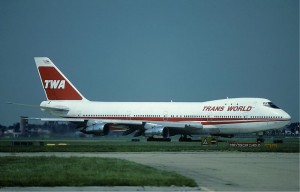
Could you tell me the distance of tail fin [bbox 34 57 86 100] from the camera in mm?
74438

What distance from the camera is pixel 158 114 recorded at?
66.5 metres

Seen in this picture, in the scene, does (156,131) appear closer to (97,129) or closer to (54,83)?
(97,129)

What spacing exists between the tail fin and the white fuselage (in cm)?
433

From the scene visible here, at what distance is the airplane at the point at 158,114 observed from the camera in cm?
6181

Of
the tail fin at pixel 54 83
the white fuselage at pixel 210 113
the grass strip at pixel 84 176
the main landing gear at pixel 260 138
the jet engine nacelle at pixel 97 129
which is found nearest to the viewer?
the grass strip at pixel 84 176

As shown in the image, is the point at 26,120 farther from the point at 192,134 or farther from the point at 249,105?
the point at 249,105

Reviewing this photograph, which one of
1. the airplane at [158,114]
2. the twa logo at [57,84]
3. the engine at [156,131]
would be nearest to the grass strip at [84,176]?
the engine at [156,131]

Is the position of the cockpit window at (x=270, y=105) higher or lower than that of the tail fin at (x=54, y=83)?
lower

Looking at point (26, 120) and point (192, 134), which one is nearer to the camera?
point (192, 134)

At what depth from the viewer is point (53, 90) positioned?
74.6 meters

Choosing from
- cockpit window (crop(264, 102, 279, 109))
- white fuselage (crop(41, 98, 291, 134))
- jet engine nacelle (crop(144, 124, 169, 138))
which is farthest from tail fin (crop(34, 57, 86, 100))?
cockpit window (crop(264, 102, 279, 109))

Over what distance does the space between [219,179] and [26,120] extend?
55.3 metres

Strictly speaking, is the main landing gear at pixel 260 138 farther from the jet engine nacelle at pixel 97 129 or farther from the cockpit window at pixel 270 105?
the jet engine nacelle at pixel 97 129

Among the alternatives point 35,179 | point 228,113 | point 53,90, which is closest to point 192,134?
point 228,113
